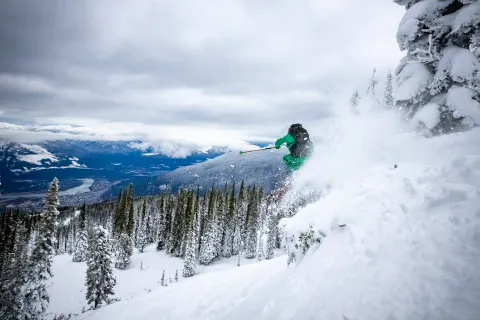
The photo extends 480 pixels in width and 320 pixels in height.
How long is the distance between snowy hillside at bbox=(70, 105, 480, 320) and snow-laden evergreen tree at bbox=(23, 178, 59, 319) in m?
20.9

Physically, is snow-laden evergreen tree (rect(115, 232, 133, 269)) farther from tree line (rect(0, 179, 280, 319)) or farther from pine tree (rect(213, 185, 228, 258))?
pine tree (rect(213, 185, 228, 258))

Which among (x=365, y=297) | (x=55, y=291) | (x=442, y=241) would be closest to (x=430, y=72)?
(x=442, y=241)

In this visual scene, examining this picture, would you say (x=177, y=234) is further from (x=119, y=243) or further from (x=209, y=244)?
(x=119, y=243)

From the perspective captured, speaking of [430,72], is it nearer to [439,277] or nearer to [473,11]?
[473,11]

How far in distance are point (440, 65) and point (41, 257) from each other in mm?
34500

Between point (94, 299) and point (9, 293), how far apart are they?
8.87 metres

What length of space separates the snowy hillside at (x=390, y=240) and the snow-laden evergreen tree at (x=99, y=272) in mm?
25161

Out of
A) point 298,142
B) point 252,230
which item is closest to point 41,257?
point 298,142

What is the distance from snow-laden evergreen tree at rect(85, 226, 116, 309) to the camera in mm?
31328

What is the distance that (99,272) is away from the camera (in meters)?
31.8

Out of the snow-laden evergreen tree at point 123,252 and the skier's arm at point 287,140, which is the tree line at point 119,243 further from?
the skier's arm at point 287,140

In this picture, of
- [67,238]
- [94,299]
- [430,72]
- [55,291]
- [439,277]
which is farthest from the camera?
[67,238]

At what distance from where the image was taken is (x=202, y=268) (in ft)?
181

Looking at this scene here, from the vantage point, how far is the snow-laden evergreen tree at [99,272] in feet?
103
